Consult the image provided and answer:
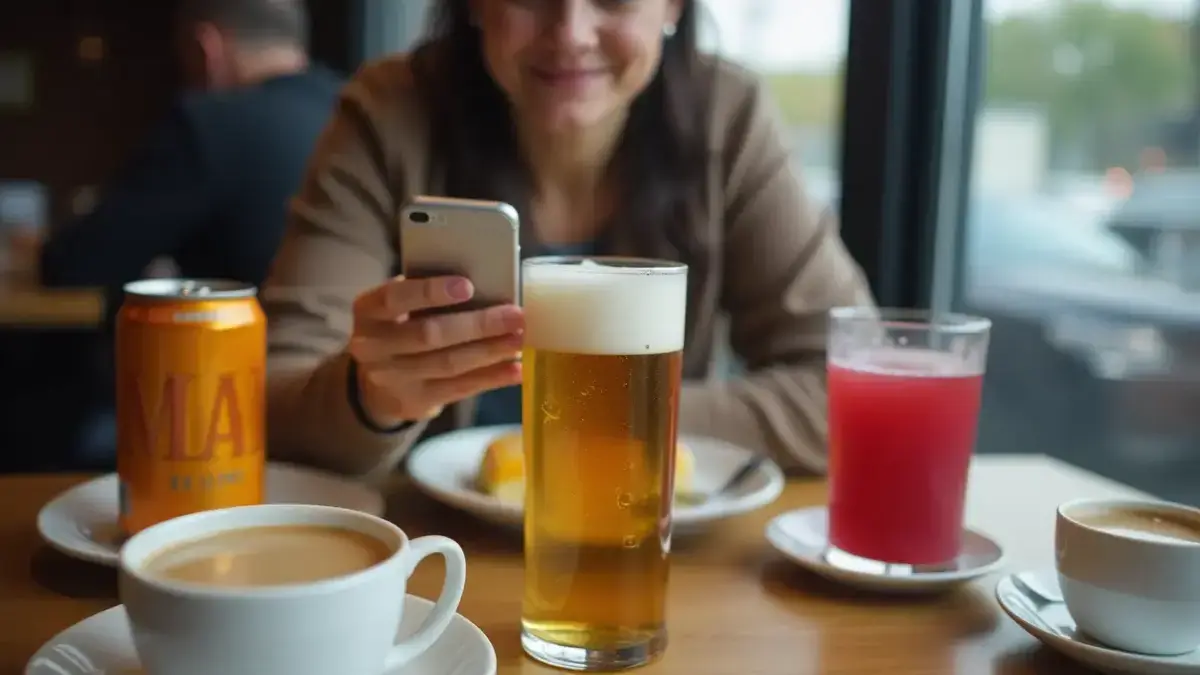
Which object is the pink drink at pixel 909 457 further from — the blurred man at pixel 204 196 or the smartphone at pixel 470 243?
the blurred man at pixel 204 196

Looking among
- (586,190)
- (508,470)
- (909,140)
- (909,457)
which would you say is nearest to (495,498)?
(508,470)

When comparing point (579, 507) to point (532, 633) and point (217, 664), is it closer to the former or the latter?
point (532, 633)

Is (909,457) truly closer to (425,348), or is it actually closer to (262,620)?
(425,348)

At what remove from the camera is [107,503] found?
905mm

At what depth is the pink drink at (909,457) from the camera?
0.82 meters

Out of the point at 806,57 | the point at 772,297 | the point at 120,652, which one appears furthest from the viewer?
the point at 806,57

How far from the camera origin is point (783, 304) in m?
1.37

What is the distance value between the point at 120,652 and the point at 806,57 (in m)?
1.70

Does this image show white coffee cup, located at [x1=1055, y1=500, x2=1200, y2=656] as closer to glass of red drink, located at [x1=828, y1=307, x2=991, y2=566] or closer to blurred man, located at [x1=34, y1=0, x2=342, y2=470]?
glass of red drink, located at [x1=828, y1=307, x2=991, y2=566]

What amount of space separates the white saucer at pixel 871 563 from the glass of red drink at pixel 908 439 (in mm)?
14

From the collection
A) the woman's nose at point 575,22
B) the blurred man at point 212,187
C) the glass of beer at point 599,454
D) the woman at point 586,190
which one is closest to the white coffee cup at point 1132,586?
the glass of beer at point 599,454

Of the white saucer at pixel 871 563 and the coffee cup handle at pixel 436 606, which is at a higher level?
the coffee cup handle at pixel 436 606

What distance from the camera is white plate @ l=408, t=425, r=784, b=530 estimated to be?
2.90 ft

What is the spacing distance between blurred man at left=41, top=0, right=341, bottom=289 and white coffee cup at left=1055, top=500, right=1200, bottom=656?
1688 millimetres
